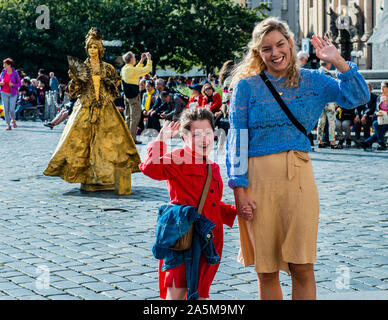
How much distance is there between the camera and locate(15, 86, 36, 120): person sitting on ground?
28.1m

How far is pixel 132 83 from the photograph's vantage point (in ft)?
54.9

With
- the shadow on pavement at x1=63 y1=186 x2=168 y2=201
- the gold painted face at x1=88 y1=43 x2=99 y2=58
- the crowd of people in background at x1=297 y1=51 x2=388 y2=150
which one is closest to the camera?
the shadow on pavement at x1=63 y1=186 x2=168 y2=201

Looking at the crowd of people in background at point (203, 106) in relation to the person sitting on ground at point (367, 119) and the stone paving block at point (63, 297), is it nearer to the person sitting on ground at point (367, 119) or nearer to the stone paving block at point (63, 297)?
the person sitting on ground at point (367, 119)

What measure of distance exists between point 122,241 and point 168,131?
2803mm

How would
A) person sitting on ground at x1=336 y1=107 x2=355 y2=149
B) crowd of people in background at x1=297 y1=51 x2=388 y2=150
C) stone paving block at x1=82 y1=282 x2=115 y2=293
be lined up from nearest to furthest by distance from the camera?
1. stone paving block at x1=82 y1=282 x2=115 y2=293
2. crowd of people in background at x1=297 y1=51 x2=388 y2=150
3. person sitting on ground at x1=336 y1=107 x2=355 y2=149

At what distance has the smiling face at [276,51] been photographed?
4117mm

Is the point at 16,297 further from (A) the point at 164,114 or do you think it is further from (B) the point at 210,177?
(A) the point at 164,114

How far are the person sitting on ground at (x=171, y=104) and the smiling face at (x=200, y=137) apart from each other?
1436 centimetres

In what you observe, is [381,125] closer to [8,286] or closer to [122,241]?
[122,241]

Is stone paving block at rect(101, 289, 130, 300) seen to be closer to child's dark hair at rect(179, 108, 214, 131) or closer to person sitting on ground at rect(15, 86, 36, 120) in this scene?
child's dark hair at rect(179, 108, 214, 131)

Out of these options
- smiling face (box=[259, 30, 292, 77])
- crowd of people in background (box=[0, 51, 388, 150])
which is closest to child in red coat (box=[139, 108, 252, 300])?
smiling face (box=[259, 30, 292, 77])

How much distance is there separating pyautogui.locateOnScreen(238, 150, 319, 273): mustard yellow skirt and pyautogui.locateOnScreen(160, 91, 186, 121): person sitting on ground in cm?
1468

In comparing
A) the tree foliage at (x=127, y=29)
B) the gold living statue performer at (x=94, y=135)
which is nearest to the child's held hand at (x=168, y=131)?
the gold living statue performer at (x=94, y=135)

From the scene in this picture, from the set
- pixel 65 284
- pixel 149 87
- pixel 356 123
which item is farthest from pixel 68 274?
pixel 149 87
